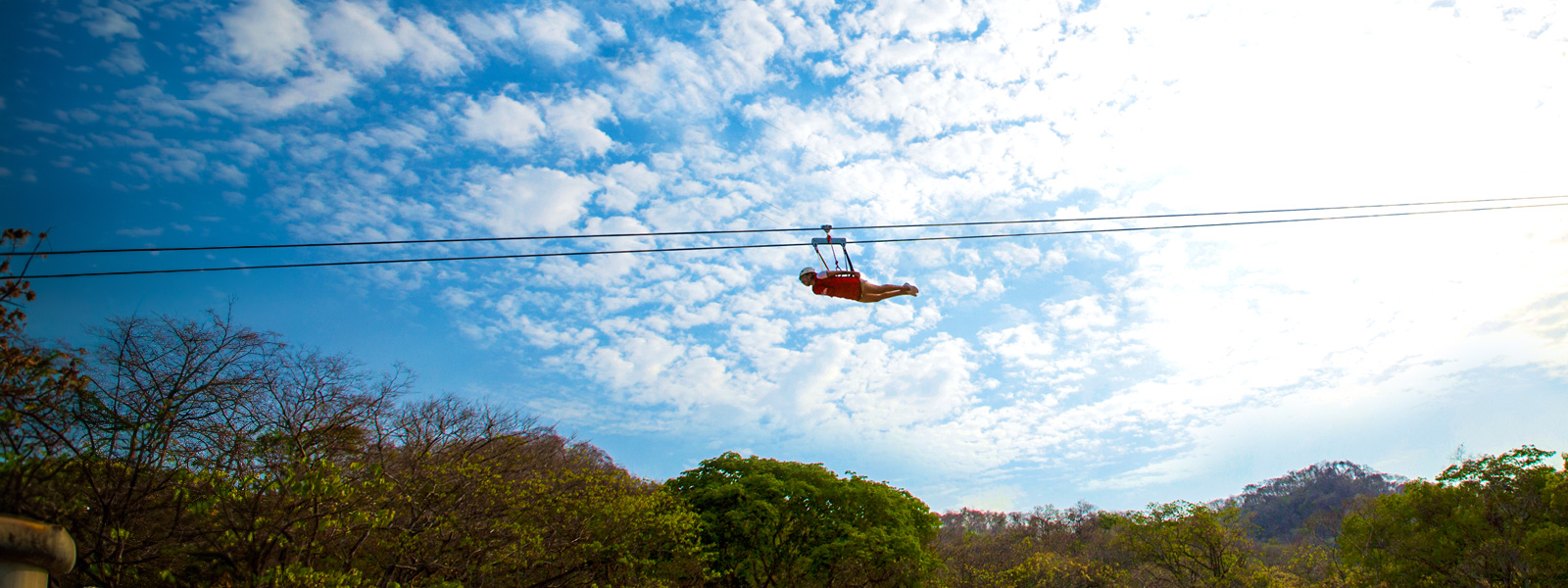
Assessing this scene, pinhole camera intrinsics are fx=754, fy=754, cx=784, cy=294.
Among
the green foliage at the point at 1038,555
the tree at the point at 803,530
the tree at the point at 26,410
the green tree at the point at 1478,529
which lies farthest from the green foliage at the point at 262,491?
the green tree at the point at 1478,529

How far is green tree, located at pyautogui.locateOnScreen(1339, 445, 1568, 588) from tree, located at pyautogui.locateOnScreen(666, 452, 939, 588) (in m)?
15.4

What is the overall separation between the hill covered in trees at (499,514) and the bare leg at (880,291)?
24.4 feet

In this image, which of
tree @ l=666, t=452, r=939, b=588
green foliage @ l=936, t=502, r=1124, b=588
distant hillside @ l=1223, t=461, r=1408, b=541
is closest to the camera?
tree @ l=666, t=452, r=939, b=588

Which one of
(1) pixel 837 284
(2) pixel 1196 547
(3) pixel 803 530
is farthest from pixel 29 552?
(2) pixel 1196 547

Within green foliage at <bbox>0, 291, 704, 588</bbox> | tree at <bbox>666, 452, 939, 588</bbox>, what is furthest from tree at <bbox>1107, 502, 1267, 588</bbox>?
green foliage at <bbox>0, 291, 704, 588</bbox>

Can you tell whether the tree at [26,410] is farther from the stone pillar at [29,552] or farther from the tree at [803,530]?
the tree at [803,530]

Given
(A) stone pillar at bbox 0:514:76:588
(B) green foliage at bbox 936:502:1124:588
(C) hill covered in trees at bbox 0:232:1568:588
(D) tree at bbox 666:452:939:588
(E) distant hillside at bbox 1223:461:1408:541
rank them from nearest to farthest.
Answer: (A) stone pillar at bbox 0:514:76:588, (C) hill covered in trees at bbox 0:232:1568:588, (D) tree at bbox 666:452:939:588, (B) green foliage at bbox 936:502:1124:588, (E) distant hillside at bbox 1223:461:1408:541

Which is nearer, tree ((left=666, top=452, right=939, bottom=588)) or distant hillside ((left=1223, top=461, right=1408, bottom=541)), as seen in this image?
tree ((left=666, top=452, right=939, bottom=588))

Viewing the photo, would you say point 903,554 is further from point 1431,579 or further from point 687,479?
point 1431,579

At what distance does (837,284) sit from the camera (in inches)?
432

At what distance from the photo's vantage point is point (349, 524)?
12.1 metres

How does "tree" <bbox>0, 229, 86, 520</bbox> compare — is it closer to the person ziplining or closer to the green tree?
the person ziplining

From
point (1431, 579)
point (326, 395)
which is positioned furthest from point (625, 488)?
point (1431, 579)

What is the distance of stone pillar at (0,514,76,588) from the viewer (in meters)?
4.91
